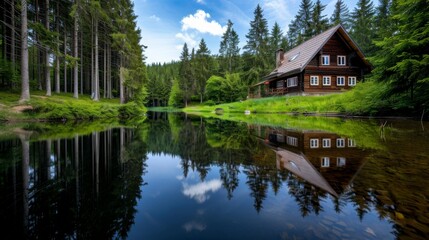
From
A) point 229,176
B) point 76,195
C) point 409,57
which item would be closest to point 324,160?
point 229,176

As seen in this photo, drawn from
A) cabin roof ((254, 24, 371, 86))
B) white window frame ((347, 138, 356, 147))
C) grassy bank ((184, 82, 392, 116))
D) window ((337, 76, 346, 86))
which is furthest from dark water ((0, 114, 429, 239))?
window ((337, 76, 346, 86))

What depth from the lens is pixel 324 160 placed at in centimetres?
606

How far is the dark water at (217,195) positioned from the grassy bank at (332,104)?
14.7 meters

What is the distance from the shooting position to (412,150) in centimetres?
677

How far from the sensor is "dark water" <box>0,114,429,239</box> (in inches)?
112

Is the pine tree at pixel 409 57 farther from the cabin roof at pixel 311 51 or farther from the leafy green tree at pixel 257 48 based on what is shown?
the leafy green tree at pixel 257 48

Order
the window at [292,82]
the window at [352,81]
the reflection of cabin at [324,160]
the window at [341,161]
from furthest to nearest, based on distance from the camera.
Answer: the window at [292,82]
the window at [352,81]
the window at [341,161]
the reflection of cabin at [324,160]

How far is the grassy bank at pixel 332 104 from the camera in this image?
19.6m

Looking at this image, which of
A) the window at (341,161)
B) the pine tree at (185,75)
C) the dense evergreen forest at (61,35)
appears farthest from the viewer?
the pine tree at (185,75)

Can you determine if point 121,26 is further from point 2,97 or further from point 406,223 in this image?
point 406,223

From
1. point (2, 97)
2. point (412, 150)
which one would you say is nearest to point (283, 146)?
point (412, 150)

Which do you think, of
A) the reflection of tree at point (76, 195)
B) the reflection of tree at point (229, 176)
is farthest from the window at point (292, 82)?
the reflection of tree at point (76, 195)

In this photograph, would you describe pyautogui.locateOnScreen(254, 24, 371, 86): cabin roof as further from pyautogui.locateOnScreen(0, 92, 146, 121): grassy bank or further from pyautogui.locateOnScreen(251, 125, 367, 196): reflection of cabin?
pyautogui.locateOnScreen(0, 92, 146, 121): grassy bank

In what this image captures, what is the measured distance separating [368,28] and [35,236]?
60.6m
